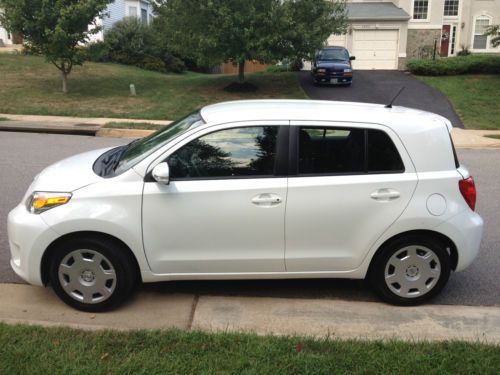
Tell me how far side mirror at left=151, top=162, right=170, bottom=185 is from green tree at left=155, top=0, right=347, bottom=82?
15.4m

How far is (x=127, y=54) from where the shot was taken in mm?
30188

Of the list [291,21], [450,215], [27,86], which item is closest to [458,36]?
[291,21]

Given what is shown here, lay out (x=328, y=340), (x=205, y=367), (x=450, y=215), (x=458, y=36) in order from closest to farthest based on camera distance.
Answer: (x=205, y=367) < (x=328, y=340) < (x=450, y=215) < (x=458, y=36)

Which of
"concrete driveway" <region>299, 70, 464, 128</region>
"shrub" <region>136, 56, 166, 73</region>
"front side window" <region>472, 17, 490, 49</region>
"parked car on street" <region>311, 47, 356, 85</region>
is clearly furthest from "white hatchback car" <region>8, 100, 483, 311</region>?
"front side window" <region>472, 17, 490, 49</region>

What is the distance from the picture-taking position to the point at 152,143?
14.9ft

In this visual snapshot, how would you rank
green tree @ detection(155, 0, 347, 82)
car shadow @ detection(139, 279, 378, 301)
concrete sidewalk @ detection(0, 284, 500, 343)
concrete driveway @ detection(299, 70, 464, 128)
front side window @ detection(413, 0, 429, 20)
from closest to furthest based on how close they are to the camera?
concrete sidewalk @ detection(0, 284, 500, 343), car shadow @ detection(139, 279, 378, 301), green tree @ detection(155, 0, 347, 82), concrete driveway @ detection(299, 70, 464, 128), front side window @ detection(413, 0, 429, 20)

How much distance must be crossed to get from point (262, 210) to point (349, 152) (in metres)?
0.86

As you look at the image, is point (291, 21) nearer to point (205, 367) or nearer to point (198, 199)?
point (198, 199)

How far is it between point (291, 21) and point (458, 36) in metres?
19.3

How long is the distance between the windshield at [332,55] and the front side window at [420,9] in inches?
384

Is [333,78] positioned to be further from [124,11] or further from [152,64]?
[124,11]

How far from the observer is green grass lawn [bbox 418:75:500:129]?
17.8 m

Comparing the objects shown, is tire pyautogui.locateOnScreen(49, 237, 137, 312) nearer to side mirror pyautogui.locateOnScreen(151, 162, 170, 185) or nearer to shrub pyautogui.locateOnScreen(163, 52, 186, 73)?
side mirror pyautogui.locateOnScreen(151, 162, 170, 185)

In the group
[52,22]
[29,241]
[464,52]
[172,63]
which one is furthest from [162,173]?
[464,52]
